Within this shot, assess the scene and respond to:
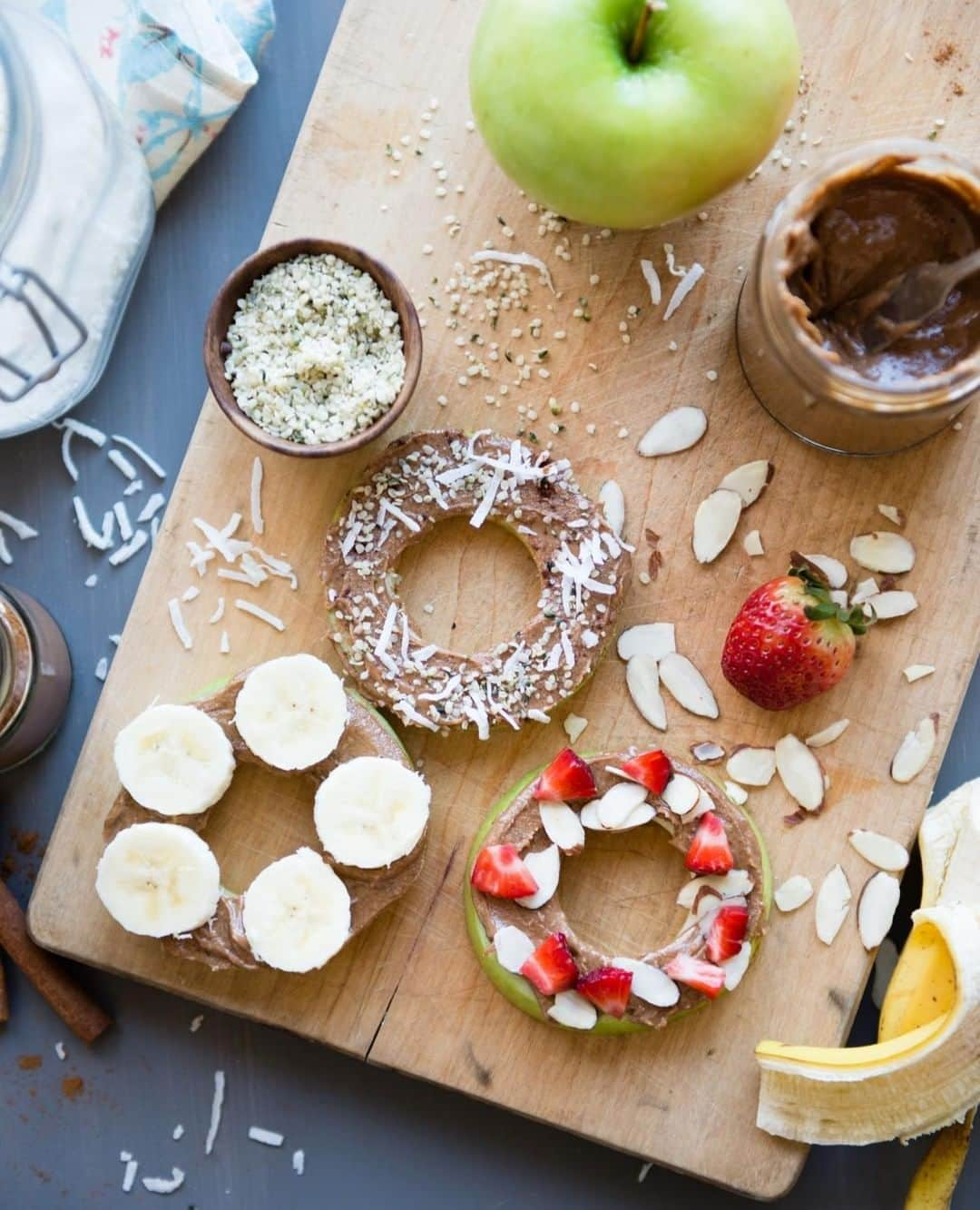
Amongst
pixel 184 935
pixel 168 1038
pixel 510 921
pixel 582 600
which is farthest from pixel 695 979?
pixel 168 1038

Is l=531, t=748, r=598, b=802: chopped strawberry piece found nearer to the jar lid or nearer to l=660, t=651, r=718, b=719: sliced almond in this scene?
l=660, t=651, r=718, b=719: sliced almond

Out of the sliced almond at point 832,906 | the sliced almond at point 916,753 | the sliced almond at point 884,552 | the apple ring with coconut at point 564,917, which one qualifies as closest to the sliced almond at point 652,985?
the apple ring with coconut at point 564,917

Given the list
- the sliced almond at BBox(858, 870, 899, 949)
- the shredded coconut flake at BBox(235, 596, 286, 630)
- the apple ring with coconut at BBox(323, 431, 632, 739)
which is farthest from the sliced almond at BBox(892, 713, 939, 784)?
the shredded coconut flake at BBox(235, 596, 286, 630)

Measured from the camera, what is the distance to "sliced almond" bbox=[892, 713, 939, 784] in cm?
178

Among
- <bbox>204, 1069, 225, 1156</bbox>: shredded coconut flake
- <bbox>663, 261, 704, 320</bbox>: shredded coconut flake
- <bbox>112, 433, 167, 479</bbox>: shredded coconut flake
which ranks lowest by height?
<bbox>204, 1069, 225, 1156</bbox>: shredded coconut flake

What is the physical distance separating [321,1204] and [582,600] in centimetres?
106

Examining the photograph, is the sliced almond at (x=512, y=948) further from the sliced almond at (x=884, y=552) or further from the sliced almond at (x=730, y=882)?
the sliced almond at (x=884, y=552)

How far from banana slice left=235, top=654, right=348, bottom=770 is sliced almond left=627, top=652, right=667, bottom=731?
17.2 inches

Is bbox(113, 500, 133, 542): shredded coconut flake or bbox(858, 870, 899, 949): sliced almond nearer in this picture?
bbox(858, 870, 899, 949): sliced almond

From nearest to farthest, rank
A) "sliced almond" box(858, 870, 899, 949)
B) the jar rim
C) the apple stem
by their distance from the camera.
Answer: the apple stem < the jar rim < "sliced almond" box(858, 870, 899, 949)

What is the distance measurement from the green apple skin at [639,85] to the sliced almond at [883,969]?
117 cm

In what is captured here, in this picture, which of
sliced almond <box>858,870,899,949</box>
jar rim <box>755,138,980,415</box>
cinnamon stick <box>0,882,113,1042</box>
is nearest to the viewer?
jar rim <box>755,138,980,415</box>

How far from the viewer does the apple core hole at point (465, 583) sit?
1829 mm

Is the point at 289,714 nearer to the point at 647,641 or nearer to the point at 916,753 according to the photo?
the point at 647,641
